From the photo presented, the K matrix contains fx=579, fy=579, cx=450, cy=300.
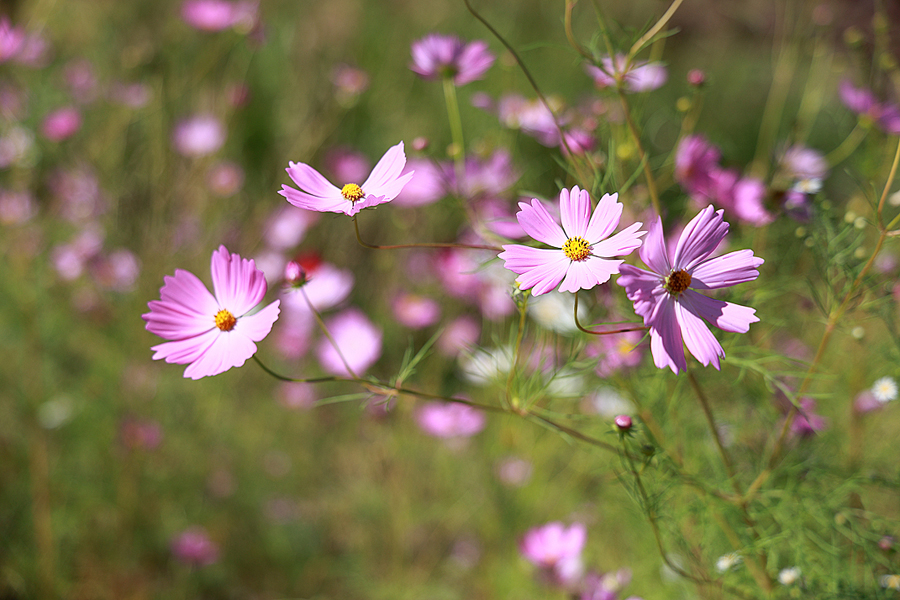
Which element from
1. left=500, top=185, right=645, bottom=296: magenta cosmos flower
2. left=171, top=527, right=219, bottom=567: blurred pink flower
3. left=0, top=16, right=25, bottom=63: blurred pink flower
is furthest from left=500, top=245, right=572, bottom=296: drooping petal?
left=0, top=16, right=25, bottom=63: blurred pink flower

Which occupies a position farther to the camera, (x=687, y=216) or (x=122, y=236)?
(x=122, y=236)

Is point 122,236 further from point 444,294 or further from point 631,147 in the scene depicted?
point 631,147

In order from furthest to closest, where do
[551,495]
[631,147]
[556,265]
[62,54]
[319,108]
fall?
[62,54]
[319,108]
[551,495]
[631,147]
[556,265]

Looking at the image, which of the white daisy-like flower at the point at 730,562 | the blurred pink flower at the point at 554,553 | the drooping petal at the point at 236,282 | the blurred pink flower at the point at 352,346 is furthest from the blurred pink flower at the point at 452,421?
the drooping petal at the point at 236,282

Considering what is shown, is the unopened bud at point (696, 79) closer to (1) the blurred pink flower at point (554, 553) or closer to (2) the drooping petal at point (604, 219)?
(2) the drooping petal at point (604, 219)

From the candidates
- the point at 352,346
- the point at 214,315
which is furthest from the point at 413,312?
the point at 214,315

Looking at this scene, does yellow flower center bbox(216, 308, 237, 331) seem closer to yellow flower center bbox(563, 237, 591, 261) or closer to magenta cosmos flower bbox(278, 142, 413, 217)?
magenta cosmos flower bbox(278, 142, 413, 217)

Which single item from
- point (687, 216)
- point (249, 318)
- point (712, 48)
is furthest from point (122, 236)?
point (712, 48)
